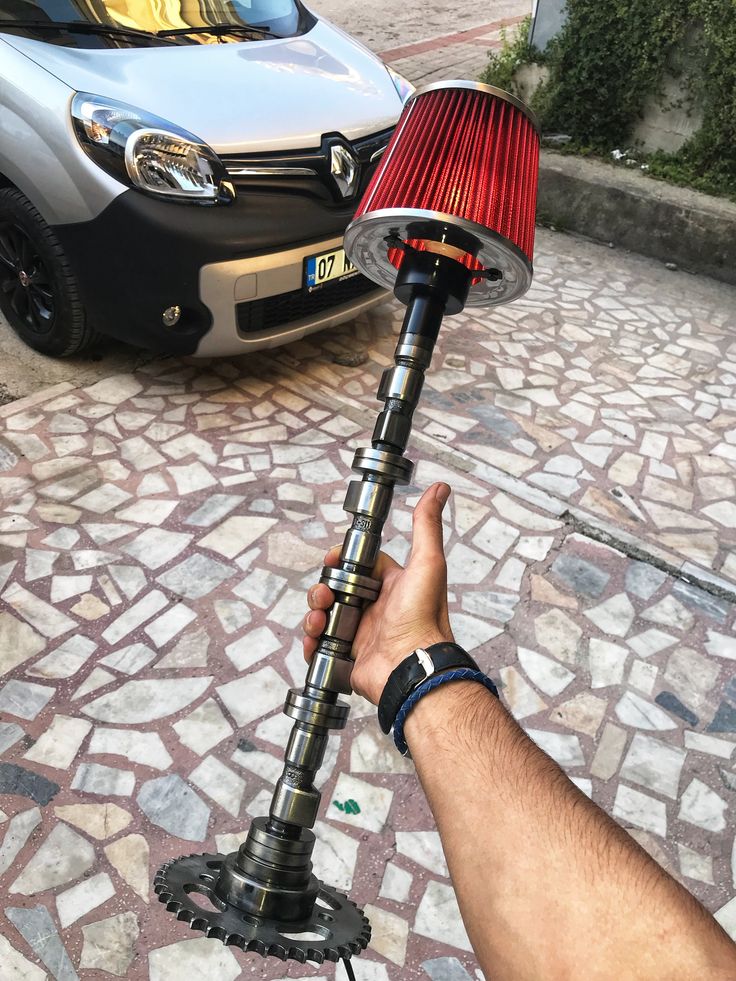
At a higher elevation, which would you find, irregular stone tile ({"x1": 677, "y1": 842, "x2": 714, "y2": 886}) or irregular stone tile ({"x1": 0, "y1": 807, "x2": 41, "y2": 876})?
irregular stone tile ({"x1": 677, "y1": 842, "x2": 714, "y2": 886})

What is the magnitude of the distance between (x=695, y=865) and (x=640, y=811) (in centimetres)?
18

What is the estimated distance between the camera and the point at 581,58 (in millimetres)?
6453

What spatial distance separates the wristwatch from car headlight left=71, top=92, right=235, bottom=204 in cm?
259

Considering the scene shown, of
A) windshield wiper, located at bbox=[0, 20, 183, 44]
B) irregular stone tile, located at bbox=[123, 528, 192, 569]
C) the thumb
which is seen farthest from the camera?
windshield wiper, located at bbox=[0, 20, 183, 44]

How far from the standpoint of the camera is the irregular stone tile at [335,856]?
206 cm

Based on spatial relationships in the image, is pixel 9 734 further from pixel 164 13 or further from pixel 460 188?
pixel 164 13

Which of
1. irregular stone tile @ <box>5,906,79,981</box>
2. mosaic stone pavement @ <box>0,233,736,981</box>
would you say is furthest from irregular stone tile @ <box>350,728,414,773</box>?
irregular stone tile @ <box>5,906,79,981</box>

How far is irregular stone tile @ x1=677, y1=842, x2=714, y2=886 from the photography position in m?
2.18

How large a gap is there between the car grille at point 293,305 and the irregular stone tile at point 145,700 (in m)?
1.69

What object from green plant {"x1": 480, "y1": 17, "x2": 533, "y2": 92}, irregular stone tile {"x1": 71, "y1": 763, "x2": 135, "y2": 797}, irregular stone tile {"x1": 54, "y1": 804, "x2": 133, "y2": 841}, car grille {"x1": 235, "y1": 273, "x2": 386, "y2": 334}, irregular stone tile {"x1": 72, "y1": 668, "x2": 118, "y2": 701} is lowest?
irregular stone tile {"x1": 54, "y1": 804, "x2": 133, "y2": 841}

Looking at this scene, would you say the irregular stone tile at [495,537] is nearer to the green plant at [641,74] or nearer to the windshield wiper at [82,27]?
the windshield wiper at [82,27]

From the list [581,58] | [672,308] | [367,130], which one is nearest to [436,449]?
[367,130]

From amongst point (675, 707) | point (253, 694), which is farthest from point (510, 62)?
point (253, 694)

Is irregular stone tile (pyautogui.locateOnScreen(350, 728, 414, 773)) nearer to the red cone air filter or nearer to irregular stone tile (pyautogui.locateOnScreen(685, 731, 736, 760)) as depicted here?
irregular stone tile (pyautogui.locateOnScreen(685, 731, 736, 760))
